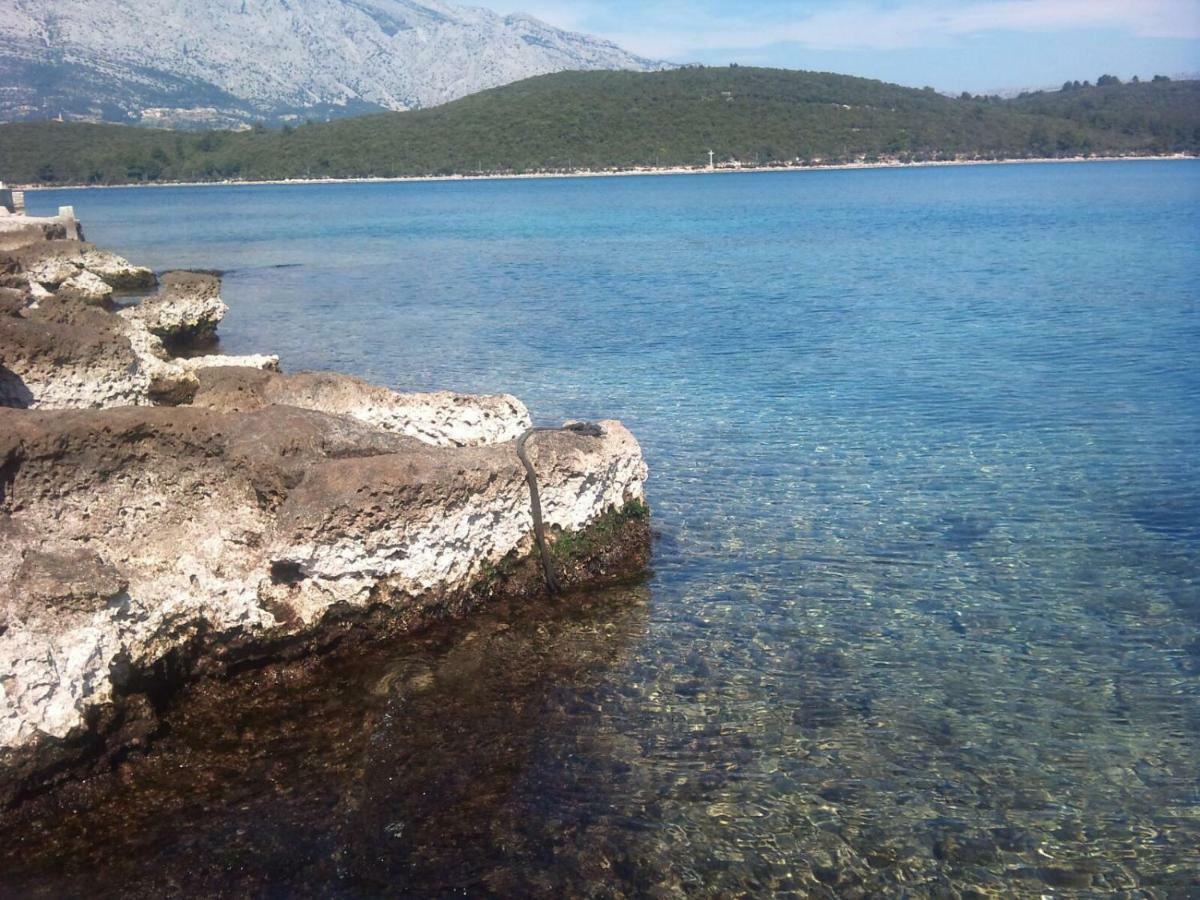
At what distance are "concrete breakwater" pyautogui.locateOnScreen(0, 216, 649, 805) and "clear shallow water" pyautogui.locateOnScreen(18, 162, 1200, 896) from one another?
492 mm

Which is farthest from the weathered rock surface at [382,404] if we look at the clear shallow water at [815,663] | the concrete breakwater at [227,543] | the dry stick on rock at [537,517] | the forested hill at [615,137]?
the forested hill at [615,137]

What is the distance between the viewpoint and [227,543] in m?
7.73

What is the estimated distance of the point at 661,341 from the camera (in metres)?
22.6

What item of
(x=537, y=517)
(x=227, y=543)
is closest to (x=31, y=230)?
(x=227, y=543)

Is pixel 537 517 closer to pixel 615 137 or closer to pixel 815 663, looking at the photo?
pixel 815 663

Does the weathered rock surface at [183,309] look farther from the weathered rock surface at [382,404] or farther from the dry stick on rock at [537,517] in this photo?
the dry stick on rock at [537,517]

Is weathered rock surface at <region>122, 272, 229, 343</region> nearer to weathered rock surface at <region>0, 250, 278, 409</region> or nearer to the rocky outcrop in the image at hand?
weathered rock surface at <region>0, 250, 278, 409</region>

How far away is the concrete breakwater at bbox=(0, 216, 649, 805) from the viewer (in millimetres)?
6117

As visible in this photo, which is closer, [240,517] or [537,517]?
[240,517]

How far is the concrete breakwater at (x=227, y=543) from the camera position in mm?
6117

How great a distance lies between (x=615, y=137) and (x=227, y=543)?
165117 mm

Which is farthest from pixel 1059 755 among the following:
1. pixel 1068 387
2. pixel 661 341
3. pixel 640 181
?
pixel 640 181

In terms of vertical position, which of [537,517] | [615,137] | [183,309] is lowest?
[183,309]

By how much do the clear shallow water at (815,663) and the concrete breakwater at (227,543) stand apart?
49 cm
